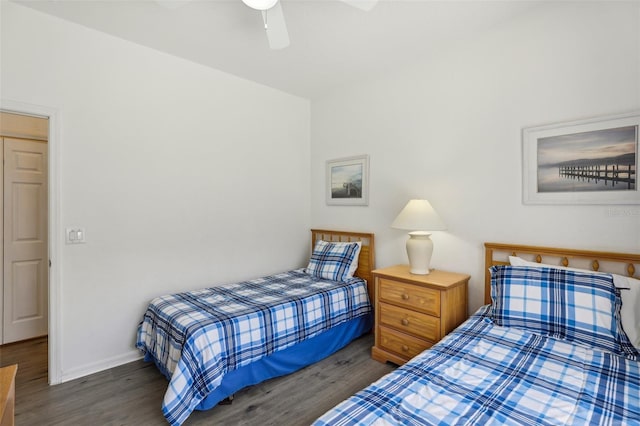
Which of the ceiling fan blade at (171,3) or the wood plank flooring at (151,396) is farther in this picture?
the wood plank flooring at (151,396)

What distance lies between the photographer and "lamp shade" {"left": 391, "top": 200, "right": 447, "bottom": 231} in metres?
2.52

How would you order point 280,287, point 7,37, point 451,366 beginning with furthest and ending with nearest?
Answer: point 280,287, point 7,37, point 451,366

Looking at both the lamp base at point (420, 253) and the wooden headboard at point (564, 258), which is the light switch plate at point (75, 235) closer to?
the lamp base at point (420, 253)

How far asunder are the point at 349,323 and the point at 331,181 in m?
1.64

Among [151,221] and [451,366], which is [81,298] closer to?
[151,221]

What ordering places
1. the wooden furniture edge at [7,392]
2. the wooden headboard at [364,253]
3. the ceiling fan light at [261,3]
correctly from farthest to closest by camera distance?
the wooden headboard at [364,253] → the ceiling fan light at [261,3] → the wooden furniture edge at [7,392]

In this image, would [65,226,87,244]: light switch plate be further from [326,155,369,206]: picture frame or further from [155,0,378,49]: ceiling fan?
[326,155,369,206]: picture frame

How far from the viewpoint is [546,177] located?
2242 millimetres

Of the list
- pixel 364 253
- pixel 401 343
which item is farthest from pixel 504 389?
pixel 364 253

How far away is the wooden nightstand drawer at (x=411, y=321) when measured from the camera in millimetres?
2348

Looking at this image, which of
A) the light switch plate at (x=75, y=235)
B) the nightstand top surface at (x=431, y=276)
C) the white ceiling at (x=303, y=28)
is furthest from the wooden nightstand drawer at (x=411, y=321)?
the light switch plate at (x=75, y=235)

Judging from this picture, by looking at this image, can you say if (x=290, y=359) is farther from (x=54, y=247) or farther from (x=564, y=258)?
(x=564, y=258)

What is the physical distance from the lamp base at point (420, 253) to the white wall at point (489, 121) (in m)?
0.30

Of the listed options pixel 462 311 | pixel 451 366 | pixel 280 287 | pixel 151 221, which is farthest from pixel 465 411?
pixel 151 221
